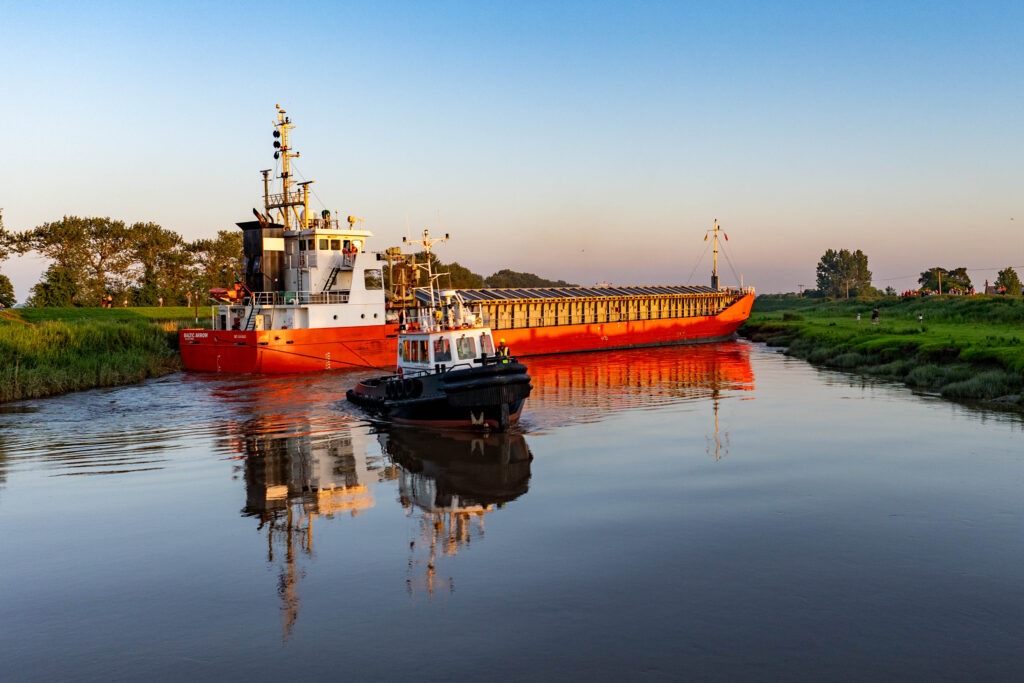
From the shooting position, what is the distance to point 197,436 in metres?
25.6

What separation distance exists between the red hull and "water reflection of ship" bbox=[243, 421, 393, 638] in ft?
107

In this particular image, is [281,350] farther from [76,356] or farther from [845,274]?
[845,274]

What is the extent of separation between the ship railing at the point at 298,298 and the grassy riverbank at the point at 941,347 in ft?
102

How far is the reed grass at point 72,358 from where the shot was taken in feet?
114

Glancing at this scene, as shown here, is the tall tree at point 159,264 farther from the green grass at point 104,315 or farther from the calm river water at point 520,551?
the calm river water at point 520,551

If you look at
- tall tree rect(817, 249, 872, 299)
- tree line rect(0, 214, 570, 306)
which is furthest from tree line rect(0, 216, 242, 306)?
tall tree rect(817, 249, 872, 299)

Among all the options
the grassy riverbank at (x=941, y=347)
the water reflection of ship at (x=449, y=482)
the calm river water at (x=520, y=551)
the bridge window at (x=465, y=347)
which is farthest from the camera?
the grassy riverbank at (x=941, y=347)

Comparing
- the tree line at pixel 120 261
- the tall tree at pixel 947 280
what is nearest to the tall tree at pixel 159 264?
the tree line at pixel 120 261

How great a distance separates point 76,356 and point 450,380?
2565cm

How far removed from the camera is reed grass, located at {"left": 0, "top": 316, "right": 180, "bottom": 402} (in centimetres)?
3481

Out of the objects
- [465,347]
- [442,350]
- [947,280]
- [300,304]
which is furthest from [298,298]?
[947,280]

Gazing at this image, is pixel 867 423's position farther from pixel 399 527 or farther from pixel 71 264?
pixel 71 264

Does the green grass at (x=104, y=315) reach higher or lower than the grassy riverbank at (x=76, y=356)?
higher

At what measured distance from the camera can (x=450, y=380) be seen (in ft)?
80.9
